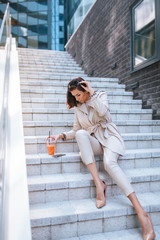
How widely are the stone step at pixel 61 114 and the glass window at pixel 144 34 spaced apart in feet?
2.87

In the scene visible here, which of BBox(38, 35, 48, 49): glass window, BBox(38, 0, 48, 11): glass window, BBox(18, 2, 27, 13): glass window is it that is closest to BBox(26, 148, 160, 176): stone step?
BBox(38, 35, 48, 49): glass window

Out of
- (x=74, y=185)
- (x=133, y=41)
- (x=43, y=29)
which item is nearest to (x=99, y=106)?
(x=74, y=185)

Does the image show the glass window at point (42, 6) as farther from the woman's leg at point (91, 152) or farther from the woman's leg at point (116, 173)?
the woman's leg at point (116, 173)

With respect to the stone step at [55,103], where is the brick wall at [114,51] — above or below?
above

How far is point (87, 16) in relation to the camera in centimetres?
709

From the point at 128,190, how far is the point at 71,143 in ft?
3.05

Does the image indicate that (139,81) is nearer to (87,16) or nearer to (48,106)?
(48,106)

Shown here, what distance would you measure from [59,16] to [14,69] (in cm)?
1945

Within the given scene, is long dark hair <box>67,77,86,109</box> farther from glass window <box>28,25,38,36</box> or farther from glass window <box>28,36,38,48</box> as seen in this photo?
glass window <box>28,25,38,36</box>

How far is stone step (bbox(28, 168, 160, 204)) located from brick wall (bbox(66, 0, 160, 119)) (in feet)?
4.92

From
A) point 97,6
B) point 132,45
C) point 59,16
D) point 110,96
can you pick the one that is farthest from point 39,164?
point 59,16

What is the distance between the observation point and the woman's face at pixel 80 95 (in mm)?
2173

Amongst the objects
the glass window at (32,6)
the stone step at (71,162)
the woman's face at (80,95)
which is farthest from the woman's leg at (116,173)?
the glass window at (32,6)

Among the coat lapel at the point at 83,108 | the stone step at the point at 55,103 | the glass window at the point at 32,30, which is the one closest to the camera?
the coat lapel at the point at 83,108
